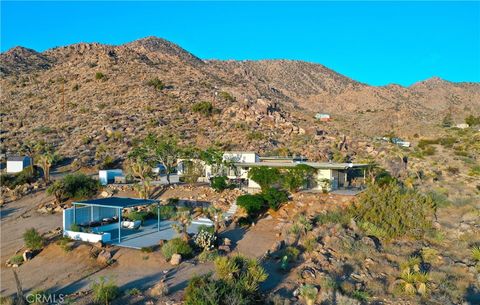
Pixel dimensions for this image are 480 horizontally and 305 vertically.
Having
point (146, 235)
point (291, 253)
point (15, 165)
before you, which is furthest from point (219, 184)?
point (15, 165)

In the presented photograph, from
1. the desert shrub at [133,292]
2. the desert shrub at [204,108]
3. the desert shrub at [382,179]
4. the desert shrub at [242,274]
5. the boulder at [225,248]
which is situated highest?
the desert shrub at [204,108]

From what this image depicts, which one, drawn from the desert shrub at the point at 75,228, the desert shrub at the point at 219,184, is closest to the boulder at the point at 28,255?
the desert shrub at the point at 75,228

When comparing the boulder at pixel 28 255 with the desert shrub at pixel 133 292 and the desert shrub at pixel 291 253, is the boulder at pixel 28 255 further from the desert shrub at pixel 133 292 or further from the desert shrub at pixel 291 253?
the desert shrub at pixel 291 253

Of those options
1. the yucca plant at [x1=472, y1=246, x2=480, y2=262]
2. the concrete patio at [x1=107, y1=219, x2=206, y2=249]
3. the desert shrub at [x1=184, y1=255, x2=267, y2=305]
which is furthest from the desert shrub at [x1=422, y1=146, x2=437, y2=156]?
the desert shrub at [x1=184, y1=255, x2=267, y2=305]

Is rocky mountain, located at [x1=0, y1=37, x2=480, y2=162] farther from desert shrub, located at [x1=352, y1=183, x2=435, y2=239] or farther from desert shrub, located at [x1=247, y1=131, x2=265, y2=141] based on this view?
desert shrub, located at [x1=352, y1=183, x2=435, y2=239]

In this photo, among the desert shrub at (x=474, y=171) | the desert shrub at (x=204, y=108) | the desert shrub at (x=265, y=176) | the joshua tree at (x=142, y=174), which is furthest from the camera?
the desert shrub at (x=204, y=108)

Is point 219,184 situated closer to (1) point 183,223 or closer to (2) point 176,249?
(1) point 183,223

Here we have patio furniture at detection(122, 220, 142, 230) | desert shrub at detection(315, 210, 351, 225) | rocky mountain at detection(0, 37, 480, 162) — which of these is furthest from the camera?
rocky mountain at detection(0, 37, 480, 162)

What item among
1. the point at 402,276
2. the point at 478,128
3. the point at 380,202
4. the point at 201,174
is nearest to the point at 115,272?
the point at 402,276
